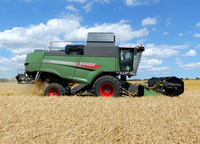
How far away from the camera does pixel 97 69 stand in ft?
25.9

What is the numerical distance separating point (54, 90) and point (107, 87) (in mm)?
2286

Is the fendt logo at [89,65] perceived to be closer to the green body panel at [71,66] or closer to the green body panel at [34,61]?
the green body panel at [71,66]

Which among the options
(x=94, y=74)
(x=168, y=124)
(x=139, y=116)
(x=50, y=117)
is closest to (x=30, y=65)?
(x=94, y=74)

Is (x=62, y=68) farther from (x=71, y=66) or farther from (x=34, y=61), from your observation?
(x=34, y=61)

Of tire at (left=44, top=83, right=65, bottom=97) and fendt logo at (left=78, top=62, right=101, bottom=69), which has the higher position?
fendt logo at (left=78, top=62, right=101, bottom=69)

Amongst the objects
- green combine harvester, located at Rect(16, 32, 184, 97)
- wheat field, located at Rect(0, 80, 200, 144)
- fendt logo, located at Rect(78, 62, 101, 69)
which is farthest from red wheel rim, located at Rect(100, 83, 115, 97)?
wheat field, located at Rect(0, 80, 200, 144)

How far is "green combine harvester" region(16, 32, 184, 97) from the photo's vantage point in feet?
25.2

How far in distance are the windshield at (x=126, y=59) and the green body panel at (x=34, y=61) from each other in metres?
3.58

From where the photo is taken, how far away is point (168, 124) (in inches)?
153

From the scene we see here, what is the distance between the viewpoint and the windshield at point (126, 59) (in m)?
7.94

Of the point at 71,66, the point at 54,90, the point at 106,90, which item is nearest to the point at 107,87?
the point at 106,90

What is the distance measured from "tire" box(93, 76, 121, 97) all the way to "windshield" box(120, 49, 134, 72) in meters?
0.76

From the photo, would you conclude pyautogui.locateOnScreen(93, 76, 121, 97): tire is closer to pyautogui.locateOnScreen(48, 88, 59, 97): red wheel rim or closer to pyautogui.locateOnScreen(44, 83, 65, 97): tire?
pyautogui.locateOnScreen(44, 83, 65, 97): tire

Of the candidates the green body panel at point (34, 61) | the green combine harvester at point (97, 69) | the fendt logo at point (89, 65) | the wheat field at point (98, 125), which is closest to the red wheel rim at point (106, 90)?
the green combine harvester at point (97, 69)
